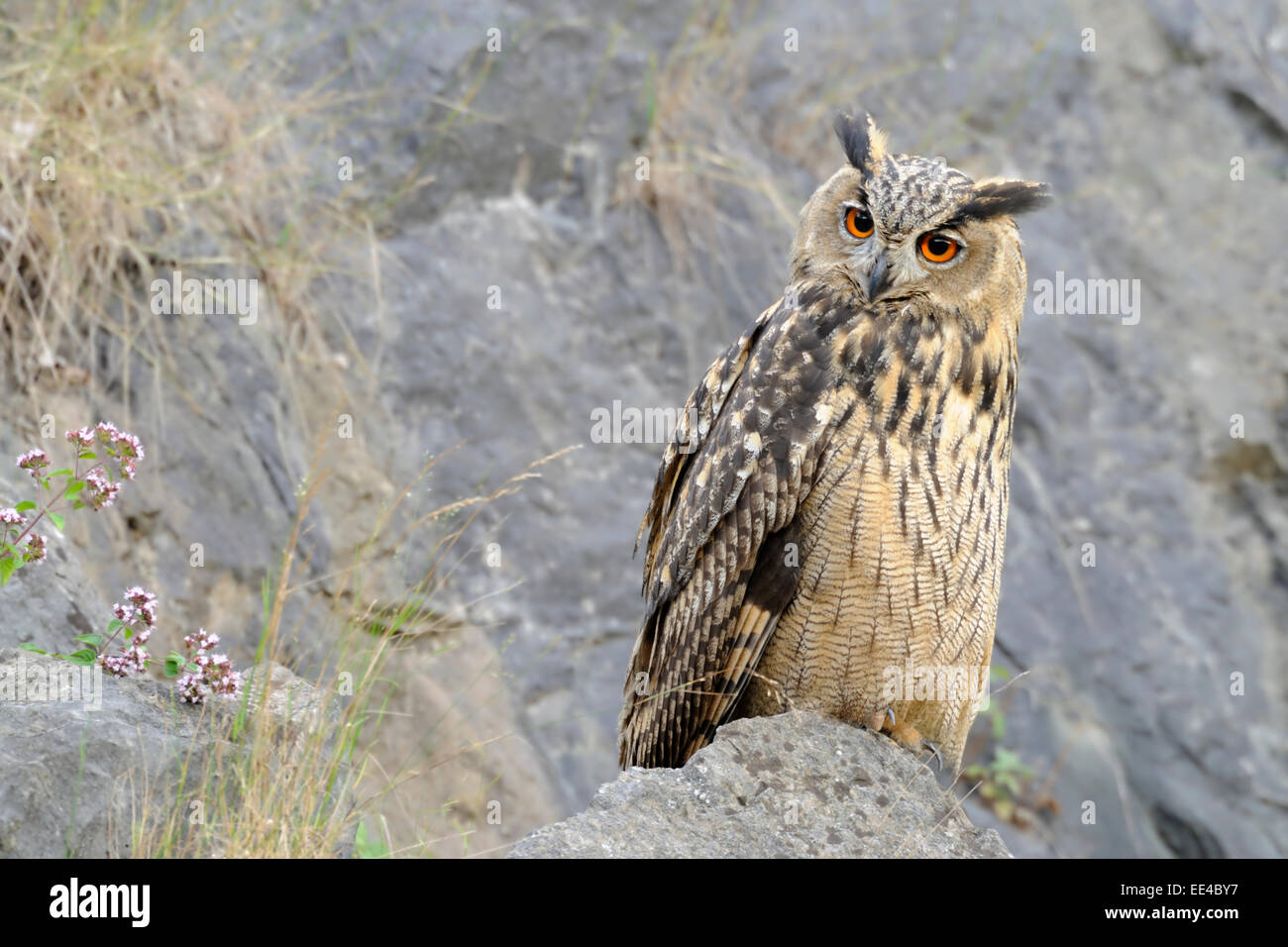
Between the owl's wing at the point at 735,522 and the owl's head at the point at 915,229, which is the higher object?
the owl's head at the point at 915,229

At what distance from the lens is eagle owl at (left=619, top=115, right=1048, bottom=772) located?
3.15m

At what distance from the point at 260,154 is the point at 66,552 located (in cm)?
289

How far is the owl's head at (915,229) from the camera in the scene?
3184 millimetres

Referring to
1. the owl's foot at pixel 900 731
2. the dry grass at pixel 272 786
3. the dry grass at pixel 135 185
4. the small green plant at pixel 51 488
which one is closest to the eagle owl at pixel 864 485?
the owl's foot at pixel 900 731

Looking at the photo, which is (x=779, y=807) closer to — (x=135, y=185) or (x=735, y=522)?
(x=735, y=522)

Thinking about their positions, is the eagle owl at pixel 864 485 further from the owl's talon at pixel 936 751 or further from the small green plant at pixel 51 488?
the small green plant at pixel 51 488

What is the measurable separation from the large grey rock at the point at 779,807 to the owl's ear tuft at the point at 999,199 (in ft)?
4.30

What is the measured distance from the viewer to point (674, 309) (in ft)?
22.7

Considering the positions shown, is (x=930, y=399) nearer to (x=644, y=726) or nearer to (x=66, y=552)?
(x=644, y=726)

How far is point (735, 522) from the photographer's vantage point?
3.28 meters

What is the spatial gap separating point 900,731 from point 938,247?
124 centimetres

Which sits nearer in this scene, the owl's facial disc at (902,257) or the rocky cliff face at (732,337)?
the owl's facial disc at (902,257)

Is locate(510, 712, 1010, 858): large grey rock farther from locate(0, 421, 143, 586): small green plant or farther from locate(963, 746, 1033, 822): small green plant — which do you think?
locate(963, 746, 1033, 822): small green plant

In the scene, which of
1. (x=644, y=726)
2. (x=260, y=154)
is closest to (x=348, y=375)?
(x=260, y=154)
